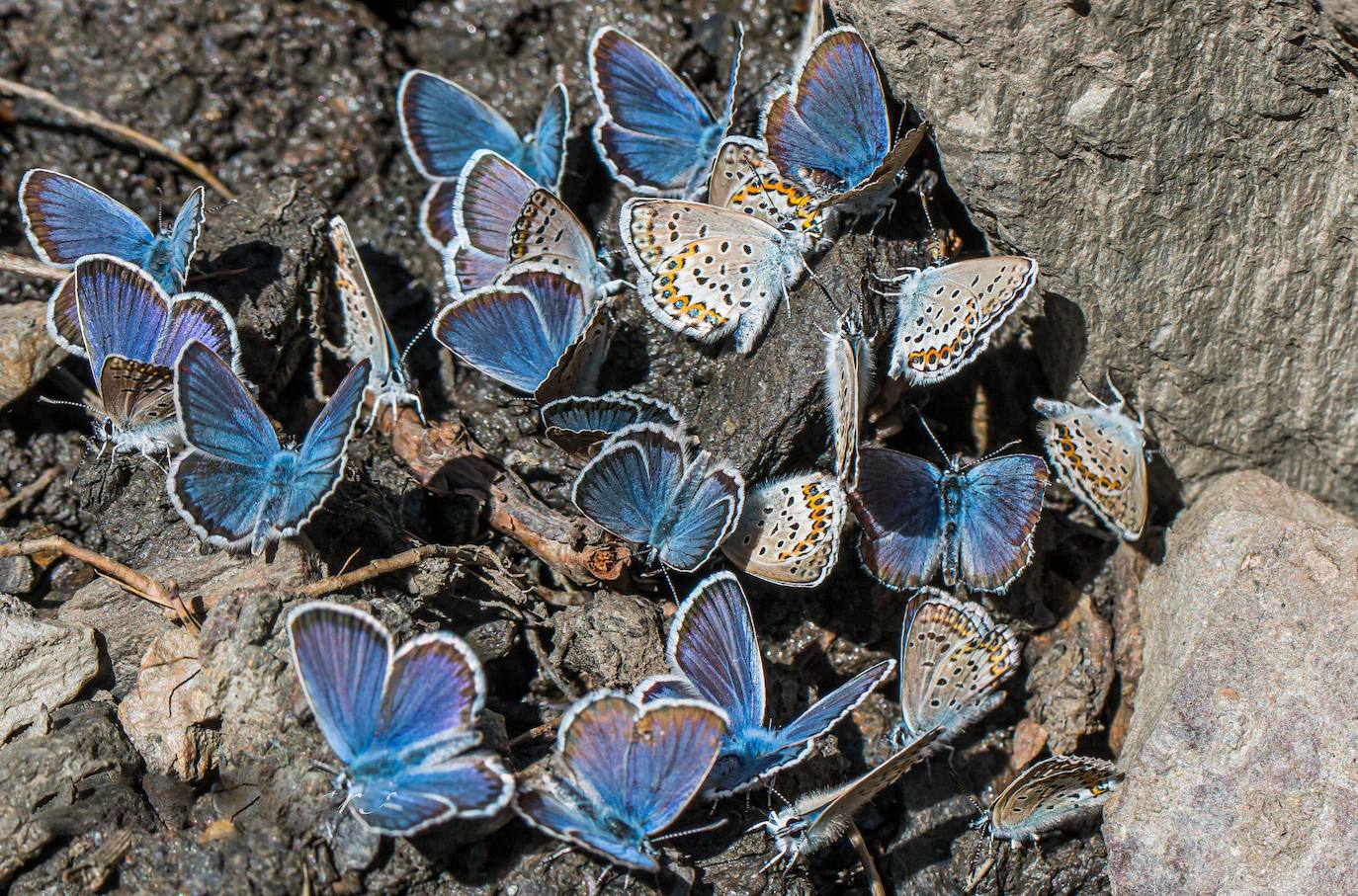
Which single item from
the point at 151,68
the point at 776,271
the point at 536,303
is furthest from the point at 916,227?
the point at 151,68

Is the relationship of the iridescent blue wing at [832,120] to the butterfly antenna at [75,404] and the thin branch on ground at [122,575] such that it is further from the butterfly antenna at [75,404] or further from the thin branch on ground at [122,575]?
the butterfly antenna at [75,404]

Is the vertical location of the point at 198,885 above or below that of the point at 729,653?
below

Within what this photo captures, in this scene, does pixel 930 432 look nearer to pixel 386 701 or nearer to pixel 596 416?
pixel 596 416

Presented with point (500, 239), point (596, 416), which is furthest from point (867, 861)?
point (500, 239)

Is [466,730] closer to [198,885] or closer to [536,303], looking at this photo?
[198,885]

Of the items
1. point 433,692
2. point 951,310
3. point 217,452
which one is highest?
point 951,310

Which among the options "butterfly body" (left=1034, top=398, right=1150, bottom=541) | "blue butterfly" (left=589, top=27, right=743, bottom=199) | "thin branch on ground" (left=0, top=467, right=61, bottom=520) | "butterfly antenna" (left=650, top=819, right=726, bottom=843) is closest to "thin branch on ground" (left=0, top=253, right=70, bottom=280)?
"thin branch on ground" (left=0, top=467, right=61, bottom=520)

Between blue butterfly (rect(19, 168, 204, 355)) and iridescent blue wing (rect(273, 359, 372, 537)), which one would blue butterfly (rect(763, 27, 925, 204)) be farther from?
blue butterfly (rect(19, 168, 204, 355))
